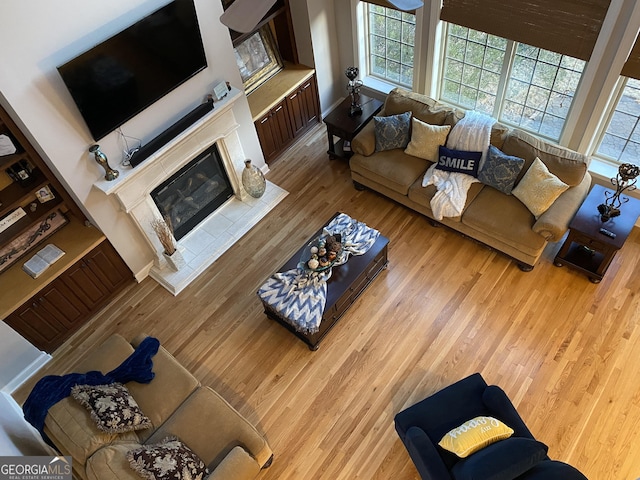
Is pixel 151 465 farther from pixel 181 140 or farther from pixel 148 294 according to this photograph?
pixel 181 140

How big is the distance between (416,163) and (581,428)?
9.28 ft

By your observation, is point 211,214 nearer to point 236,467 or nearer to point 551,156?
point 236,467

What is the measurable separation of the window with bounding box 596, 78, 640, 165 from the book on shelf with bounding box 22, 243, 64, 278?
532cm

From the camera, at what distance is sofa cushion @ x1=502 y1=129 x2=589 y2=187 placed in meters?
4.29

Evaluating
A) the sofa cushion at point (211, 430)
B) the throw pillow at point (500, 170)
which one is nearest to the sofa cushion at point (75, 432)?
the sofa cushion at point (211, 430)

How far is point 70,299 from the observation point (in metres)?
4.47

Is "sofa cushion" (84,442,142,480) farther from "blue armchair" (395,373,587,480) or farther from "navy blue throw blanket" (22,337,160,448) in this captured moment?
"blue armchair" (395,373,587,480)

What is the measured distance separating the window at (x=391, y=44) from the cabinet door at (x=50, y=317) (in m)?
4.43

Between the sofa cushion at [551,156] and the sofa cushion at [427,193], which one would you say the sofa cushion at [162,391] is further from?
the sofa cushion at [551,156]

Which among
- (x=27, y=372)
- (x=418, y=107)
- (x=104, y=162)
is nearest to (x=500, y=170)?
(x=418, y=107)

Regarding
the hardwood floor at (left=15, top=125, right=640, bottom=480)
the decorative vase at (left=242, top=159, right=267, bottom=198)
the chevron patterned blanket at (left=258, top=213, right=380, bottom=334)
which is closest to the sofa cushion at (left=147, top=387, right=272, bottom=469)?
the hardwood floor at (left=15, top=125, right=640, bottom=480)

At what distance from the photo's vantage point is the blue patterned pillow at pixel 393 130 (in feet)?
16.3

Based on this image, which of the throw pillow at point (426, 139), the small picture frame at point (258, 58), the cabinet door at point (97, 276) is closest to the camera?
the cabinet door at point (97, 276)

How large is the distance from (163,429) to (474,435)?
2235 millimetres
